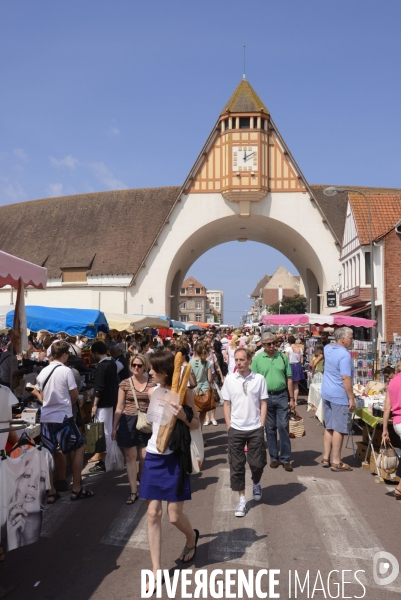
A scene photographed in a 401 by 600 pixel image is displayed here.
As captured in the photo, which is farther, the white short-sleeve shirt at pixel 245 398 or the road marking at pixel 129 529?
the white short-sleeve shirt at pixel 245 398

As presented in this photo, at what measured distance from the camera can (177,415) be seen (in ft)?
15.4

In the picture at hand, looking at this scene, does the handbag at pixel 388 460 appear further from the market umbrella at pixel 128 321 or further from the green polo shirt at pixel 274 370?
the market umbrella at pixel 128 321

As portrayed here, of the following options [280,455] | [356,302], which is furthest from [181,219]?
[280,455]

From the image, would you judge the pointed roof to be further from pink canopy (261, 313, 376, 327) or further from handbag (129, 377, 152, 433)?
handbag (129, 377, 152, 433)

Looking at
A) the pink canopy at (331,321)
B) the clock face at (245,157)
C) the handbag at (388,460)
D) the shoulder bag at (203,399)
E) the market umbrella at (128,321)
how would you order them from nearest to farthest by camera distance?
the handbag at (388,460) < the shoulder bag at (203,399) < the market umbrella at (128,321) < the pink canopy at (331,321) < the clock face at (245,157)

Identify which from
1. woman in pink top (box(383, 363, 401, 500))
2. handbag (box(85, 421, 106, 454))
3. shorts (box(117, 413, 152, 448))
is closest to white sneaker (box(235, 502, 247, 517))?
shorts (box(117, 413, 152, 448))

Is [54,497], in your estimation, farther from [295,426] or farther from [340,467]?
[295,426]

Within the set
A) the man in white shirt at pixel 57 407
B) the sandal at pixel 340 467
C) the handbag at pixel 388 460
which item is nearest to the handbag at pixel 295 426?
the sandal at pixel 340 467

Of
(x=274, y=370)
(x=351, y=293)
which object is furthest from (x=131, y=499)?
(x=351, y=293)

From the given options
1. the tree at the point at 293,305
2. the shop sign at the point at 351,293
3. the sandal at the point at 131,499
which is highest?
the tree at the point at 293,305

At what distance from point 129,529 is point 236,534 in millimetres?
1090

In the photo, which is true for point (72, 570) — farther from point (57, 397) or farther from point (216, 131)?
point (216, 131)

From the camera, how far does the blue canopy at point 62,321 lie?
1416 cm

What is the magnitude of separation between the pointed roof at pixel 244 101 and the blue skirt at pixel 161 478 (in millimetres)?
36229
